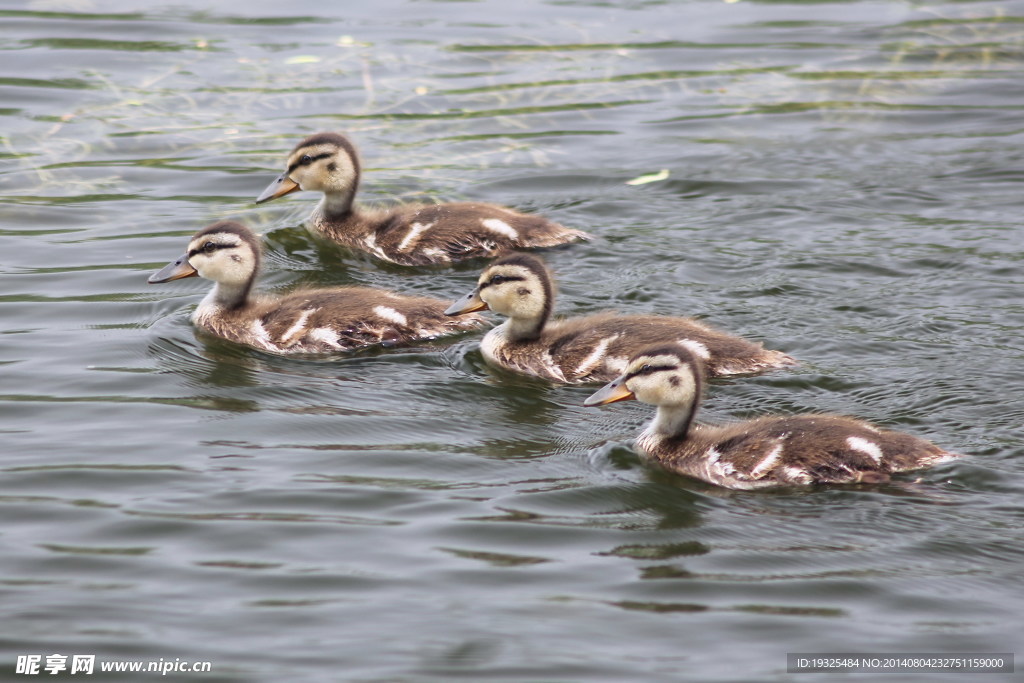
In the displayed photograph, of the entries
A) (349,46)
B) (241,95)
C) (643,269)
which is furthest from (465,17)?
(643,269)

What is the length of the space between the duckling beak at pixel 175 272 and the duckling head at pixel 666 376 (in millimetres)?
2537

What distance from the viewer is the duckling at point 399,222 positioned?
26.7 ft

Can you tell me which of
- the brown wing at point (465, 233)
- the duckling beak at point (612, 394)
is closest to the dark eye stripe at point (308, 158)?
the brown wing at point (465, 233)

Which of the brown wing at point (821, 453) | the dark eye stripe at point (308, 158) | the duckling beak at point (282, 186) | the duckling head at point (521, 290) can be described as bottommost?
the brown wing at point (821, 453)

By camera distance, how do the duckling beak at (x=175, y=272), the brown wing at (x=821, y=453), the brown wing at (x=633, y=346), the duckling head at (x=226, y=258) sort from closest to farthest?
the brown wing at (x=821, y=453), the brown wing at (x=633, y=346), the duckling head at (x=226, y=258), the duckling beak at (x=175, y=272)

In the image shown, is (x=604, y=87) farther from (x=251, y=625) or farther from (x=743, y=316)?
(x=251, y=625)

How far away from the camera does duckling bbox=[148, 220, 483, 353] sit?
696cm

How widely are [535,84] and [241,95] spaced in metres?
Answer: 2.17

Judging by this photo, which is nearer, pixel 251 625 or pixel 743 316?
pixel 251 625

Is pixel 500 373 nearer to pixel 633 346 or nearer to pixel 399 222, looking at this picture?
pixel 633 346

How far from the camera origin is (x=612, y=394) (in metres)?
6.06

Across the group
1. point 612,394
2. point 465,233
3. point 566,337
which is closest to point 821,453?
point 612,394

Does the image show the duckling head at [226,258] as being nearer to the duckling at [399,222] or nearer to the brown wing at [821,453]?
the duckling at [399,222]

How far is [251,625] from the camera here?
4527 millimetres
